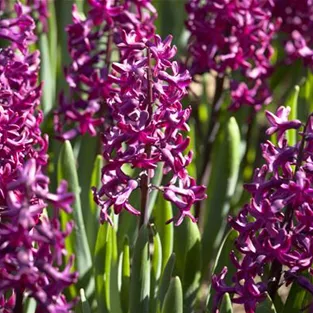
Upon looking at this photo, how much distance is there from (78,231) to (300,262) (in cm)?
95

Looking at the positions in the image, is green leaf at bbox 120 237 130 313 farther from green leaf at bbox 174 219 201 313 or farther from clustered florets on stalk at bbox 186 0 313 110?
clustered florets on stalk at bbox 186 0 313 110

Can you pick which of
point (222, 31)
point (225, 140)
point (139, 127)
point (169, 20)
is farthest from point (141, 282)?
point (169, 20)

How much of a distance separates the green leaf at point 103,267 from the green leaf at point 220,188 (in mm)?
871

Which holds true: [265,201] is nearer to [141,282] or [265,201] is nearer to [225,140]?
[141,282]

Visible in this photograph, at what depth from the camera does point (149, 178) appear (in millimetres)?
2211

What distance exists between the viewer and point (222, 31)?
10.4 feet

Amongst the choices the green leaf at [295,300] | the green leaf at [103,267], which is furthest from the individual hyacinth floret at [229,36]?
the green leaf at [295,300]

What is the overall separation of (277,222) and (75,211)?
843 millimetres

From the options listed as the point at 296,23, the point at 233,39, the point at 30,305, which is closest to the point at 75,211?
the point at 30,305

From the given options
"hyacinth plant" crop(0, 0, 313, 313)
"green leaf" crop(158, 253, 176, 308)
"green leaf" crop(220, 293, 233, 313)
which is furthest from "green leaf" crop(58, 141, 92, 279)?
"green leaf" crop(220, 293, 233, 313)

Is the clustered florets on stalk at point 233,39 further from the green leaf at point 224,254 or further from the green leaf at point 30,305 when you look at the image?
the green leaf at point 30,305

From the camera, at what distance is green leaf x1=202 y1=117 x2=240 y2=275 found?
125 inches

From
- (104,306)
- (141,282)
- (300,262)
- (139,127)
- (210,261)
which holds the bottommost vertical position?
(210,261)

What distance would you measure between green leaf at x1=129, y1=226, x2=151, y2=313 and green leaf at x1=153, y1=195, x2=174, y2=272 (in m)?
0.32
